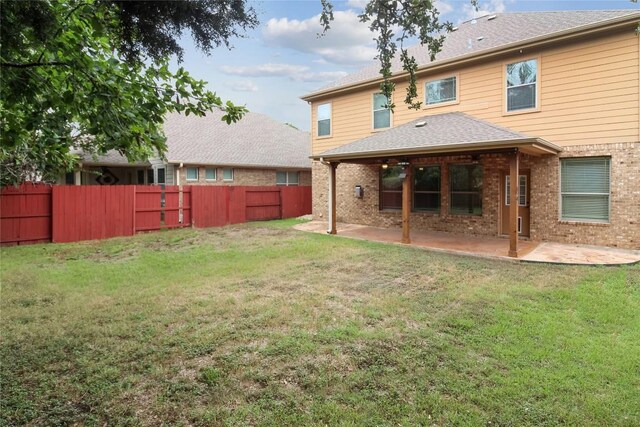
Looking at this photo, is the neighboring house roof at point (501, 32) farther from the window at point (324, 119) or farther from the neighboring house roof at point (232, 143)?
the neighboring house roof at point (232, 143)

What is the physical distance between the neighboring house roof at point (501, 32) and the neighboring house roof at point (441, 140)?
6.45 feet

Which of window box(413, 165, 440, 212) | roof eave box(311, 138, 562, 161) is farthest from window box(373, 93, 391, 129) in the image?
roof eave box(311, 138, 562, 161)

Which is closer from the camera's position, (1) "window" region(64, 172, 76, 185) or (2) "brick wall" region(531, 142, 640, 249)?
(2) "brick wall" region(531, 142, 640, 249)

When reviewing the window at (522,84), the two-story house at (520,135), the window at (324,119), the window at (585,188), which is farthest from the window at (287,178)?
the window at (585,188)

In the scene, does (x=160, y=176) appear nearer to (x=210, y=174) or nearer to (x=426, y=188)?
(x=210, y=174)

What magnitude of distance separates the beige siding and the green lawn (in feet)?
13.8

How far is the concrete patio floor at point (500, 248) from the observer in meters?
8.55

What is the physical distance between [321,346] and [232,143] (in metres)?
18.7

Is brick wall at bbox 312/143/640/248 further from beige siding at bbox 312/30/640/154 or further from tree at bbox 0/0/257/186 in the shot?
tree at bbox 0/0/257/186

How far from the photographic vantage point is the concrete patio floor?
8.55 meters

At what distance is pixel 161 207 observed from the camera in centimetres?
1420

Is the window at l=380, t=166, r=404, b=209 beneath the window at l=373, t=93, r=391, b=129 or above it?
beneath

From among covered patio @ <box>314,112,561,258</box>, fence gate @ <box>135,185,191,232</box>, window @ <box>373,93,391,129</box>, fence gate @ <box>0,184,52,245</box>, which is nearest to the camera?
covered patio @ <box>314,112,561,258</box>

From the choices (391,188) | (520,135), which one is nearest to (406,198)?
(520,135)
